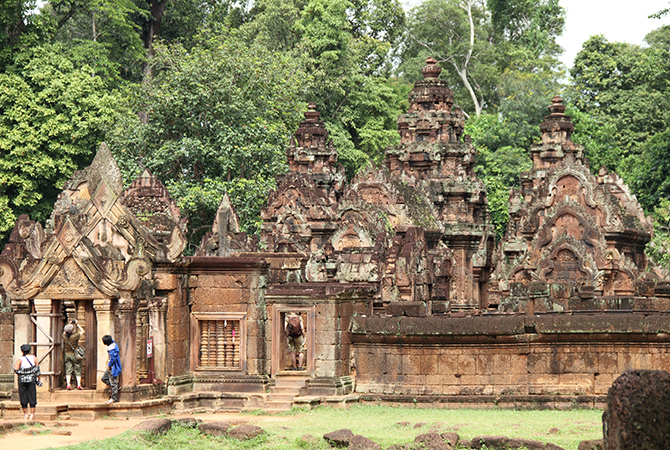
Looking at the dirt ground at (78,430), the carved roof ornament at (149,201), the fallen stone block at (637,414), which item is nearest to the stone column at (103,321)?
the dirt ground at (78,430)

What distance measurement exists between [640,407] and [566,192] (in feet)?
76.2

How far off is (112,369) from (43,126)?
23151mm

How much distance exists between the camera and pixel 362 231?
104 ft

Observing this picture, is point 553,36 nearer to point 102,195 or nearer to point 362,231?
point 362,231

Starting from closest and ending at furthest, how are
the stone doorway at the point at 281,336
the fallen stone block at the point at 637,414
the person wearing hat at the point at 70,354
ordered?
the fallen stone block at the point at 637,414 → the person wearing hat at the point at 70,354 → the stone doorway at the point at 281,336

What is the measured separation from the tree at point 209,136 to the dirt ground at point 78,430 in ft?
66.4

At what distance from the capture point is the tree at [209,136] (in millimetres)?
38094

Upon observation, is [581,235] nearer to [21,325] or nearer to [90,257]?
[90,257]

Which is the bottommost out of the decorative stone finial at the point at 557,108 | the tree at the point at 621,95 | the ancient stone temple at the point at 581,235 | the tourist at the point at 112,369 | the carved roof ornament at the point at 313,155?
the tourist at the point at 112,369

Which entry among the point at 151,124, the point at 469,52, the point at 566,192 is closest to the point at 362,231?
the point at 566,192

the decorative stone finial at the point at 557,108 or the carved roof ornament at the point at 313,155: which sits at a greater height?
the decorative stone finial at the point at 557,108

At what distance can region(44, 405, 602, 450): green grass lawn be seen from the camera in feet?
47.2

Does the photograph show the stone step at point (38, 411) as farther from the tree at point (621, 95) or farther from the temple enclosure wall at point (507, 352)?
the tree at point (621, 95)

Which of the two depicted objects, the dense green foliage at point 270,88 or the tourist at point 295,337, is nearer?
the tourist at point 295,337
